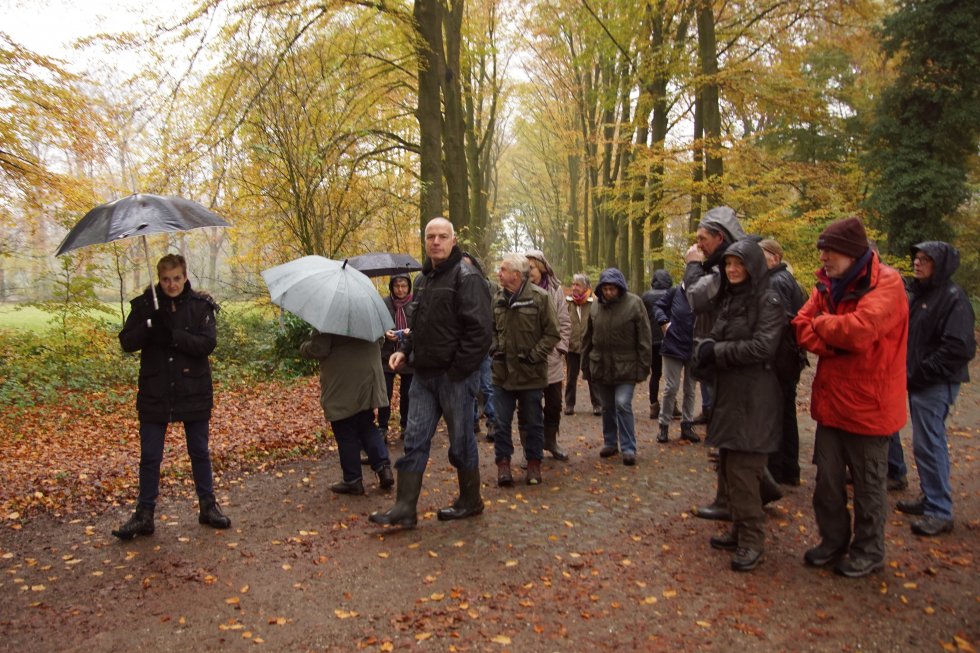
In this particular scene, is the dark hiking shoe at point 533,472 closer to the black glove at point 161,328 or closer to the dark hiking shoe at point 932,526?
the dark hiking shoe at point 932,526

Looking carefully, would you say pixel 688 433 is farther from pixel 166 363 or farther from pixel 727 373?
pixel 166 363

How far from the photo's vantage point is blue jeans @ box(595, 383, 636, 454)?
263 inches

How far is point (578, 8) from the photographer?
1605 centimetres

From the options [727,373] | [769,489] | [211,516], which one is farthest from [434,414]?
[769,489]

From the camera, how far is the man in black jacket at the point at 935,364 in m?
4.73

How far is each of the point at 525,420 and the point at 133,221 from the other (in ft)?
11.5

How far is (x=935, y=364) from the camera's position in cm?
477

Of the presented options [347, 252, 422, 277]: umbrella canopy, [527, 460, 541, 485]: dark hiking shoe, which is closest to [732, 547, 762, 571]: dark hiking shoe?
[527, 460, 541, 485]: dark hiking shoe

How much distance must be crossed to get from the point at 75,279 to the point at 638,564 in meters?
11.5

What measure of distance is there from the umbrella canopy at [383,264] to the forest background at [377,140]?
1.99 m

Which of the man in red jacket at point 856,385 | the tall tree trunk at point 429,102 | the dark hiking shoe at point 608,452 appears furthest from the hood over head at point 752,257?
the tall tree trunk at point 429,102

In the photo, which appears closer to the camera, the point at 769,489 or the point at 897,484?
the point at 769,489

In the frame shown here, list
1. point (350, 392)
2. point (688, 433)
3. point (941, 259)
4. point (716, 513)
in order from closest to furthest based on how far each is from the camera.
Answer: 1. point (941, 259)
2. point (716, 513)
3. point (350, 392)
4. point (688, 433)

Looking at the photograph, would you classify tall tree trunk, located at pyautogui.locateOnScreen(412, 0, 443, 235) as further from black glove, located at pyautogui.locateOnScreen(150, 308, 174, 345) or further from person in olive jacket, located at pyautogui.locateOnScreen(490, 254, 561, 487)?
black glove, located at pyautogui.locateOnScreen(150, 308, 174, 345)
